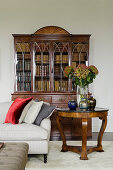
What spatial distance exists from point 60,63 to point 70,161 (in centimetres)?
247

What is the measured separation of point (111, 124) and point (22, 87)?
7.23 ft

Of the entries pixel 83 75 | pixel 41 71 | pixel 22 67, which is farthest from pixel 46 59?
pixel 83 75

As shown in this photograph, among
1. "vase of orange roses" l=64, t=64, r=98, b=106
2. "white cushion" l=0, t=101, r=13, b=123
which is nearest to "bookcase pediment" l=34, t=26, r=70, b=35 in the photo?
"vase of orange roses" l=64, t=64, r=98, b=106

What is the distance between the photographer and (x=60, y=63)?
5.38 metres

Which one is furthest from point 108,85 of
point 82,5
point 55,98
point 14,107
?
point 14,107

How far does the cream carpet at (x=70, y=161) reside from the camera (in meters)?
3.16

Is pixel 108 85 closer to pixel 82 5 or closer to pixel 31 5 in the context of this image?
pixel 82 5

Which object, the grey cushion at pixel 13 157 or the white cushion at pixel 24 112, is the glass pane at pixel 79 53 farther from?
the grey cushion at pixel 13 157

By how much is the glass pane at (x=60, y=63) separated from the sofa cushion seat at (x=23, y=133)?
204 centimetres

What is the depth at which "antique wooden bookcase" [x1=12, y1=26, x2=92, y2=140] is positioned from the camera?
532cm

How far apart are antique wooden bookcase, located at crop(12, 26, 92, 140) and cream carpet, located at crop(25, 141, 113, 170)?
5.51 feet

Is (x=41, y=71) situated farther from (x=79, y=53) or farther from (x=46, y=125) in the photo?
(x=46, y=125)

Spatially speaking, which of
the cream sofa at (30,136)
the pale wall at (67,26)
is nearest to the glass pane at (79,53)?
the pale wall at (67,26)

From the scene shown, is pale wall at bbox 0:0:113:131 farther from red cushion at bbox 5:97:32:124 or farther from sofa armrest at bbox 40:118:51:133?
sofa armrest at bbox 40:118:51:133
